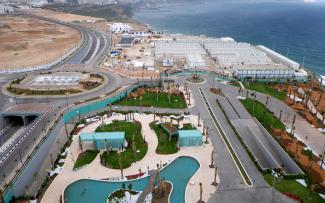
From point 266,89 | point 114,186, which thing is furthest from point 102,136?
point 266,89

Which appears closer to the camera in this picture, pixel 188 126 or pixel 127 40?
pixel 188 126

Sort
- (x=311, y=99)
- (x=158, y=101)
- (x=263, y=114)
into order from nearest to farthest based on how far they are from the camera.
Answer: (x=263, y=114), (x=158, y=101), (x=311, y=99)

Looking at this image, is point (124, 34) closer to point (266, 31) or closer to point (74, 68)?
point (74, 68)

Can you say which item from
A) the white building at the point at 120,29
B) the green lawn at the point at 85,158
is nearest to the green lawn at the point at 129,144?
the green lawn at the point at 85,158

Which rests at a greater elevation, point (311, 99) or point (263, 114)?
point (311, 99)

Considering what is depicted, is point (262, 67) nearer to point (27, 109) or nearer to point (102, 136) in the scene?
point (102, 136)

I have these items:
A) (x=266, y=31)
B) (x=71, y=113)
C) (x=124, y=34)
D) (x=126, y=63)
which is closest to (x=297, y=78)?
(x=126, y=63)

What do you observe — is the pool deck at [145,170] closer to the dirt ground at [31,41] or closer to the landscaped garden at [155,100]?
the landscaped garden at [155,100]

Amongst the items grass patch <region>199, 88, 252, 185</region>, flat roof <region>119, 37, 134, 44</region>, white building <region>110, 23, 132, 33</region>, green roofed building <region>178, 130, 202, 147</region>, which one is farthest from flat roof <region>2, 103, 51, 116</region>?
white building <region>110, 23, 132, 33</region>
